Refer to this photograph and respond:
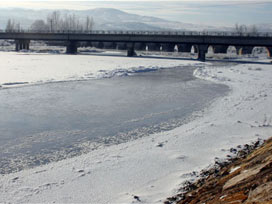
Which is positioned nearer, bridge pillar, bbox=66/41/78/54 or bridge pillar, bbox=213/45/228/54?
bridge pillar, bbox=66/41/78/54

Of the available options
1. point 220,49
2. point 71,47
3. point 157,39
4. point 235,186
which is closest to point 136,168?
point 235,186

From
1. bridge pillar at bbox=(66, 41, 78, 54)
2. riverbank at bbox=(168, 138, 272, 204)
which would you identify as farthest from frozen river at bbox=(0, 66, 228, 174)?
bridge pillar at bbox=(66, 41, 78, 54)

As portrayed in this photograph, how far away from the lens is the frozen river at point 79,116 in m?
10.4

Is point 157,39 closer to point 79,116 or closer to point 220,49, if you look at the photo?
point 220,49

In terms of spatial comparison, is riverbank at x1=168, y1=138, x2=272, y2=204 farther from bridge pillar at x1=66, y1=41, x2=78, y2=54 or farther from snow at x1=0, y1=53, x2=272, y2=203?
bridge pillar at x1=66, y1=41, x2=78, y2=54

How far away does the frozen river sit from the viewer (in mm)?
10415

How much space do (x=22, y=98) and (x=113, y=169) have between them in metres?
11.6

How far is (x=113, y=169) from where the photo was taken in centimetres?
879

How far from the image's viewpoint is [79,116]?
48.6 feet

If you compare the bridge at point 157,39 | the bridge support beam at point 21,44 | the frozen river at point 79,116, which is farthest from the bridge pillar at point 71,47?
the frozen river at point 79,116

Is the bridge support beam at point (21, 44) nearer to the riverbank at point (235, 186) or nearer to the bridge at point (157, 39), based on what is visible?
the bridge at point (157, 39)

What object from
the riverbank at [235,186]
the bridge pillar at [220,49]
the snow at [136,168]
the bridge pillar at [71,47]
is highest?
the bridge pillar at [220,49]

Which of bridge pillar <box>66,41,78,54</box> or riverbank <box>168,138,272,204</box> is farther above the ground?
bridge pillar <box>66,41,78,54</box>

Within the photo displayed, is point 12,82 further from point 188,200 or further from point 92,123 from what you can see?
point 188,200
